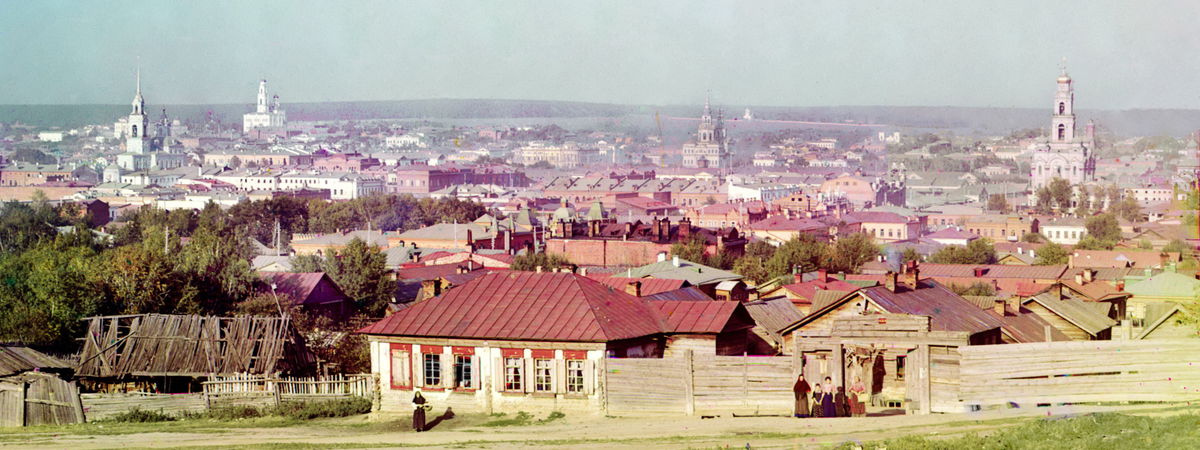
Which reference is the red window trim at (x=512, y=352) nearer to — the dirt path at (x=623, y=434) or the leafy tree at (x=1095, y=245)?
the dirt path at (x=623, y=434)

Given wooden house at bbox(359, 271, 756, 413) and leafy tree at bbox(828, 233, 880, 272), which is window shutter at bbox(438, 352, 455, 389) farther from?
leafy tree at bbox(828, 233, 880, 272)

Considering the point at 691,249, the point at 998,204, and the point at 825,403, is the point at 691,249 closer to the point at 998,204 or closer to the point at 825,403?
the point at 825,403

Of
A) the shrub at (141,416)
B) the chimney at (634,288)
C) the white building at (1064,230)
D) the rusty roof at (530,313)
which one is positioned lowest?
the white building at (1064,230)

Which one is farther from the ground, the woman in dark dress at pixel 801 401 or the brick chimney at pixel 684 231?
the woman in dark dress at pixel 801 401

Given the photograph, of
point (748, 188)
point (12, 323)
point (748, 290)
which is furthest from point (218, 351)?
point (748, 188)

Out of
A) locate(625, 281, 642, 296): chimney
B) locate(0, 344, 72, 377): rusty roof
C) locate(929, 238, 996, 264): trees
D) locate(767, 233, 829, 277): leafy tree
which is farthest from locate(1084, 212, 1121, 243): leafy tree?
locate(0, 344, 72, 377): rusty roof

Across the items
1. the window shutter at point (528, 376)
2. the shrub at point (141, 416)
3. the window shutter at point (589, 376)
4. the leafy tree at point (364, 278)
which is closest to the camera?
the window shutter at point (589, 376)

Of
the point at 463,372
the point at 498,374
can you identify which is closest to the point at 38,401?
the point at 463,372

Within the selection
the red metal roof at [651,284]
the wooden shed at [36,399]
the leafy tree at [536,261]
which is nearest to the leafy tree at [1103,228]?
the leafy tree at [536,261]
